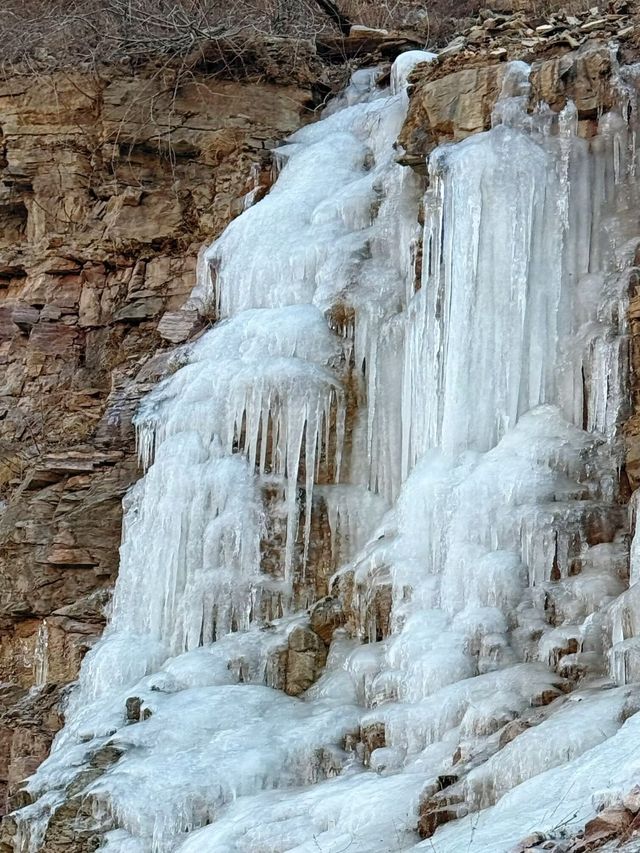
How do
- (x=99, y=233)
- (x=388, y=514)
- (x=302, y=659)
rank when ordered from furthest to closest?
1. (x=99, y=233)
2. (x=388, y=514)
3. (x=302, y=659)

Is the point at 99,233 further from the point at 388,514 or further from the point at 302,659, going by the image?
the point at 302,659

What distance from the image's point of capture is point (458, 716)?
34.2 ft

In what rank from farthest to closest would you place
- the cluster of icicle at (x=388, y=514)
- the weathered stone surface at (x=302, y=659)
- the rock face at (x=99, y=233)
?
the rock face at (x=99, y=233), the weathered stone surface at (x=302, y=659), the cluster of icicle at (x=388, y=514)

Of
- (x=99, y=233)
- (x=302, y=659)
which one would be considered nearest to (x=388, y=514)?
(x=302, y=659)

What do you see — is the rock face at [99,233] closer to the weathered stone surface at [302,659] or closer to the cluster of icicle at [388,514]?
the cluster of icicle at [388,514]

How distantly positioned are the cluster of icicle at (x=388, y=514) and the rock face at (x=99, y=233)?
3.43ft

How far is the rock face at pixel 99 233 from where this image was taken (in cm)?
1623

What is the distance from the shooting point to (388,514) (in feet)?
42.9

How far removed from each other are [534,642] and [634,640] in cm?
156

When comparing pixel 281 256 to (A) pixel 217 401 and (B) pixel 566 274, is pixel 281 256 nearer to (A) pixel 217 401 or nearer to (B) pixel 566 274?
(A) pixel 217 401

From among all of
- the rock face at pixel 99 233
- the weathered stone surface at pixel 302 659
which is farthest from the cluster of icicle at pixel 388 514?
the rock face at pixel 99 233

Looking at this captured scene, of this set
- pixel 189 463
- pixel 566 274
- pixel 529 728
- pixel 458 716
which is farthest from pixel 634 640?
pixel 189 463

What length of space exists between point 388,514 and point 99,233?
6004mm

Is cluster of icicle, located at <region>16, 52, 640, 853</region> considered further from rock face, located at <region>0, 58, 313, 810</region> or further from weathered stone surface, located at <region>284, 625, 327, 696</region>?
rock face, located at <region>0, 58, 313, 810</region>
